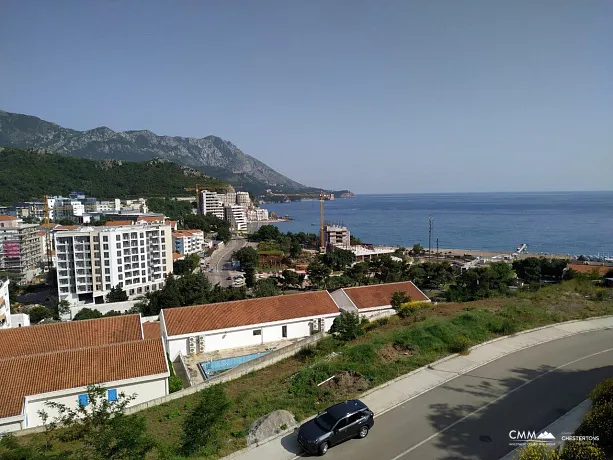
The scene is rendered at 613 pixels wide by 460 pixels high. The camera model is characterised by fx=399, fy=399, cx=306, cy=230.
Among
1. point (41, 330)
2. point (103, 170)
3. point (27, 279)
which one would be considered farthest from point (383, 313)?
point (103, 170)

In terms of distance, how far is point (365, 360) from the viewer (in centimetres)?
1032

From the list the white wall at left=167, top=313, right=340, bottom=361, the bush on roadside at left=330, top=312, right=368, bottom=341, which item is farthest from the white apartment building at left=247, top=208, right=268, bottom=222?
the bush on roadside at left=330, top=312, right=368, bottom=341

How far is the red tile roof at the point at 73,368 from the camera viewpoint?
36.8 ft

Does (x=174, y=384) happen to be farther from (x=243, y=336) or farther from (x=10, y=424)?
(x=243, y=336)

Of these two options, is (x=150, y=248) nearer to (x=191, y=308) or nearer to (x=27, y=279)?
(x=27, y=279)

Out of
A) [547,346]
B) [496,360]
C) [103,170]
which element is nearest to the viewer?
[496,360]

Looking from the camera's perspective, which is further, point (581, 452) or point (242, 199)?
point (242, 199)

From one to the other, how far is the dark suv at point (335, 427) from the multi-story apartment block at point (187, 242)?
165 feet

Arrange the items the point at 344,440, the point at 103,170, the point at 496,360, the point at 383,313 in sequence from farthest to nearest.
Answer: the point at 103,170
the point at 383,313
the point at 496,360
the point at 344,440

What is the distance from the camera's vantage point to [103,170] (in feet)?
374

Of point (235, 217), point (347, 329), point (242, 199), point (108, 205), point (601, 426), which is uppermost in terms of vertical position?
point (242, 199)

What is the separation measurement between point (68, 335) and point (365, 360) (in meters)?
11.7

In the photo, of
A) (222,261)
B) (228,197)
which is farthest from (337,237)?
(228,197)

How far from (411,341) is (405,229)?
9111 centimetres
